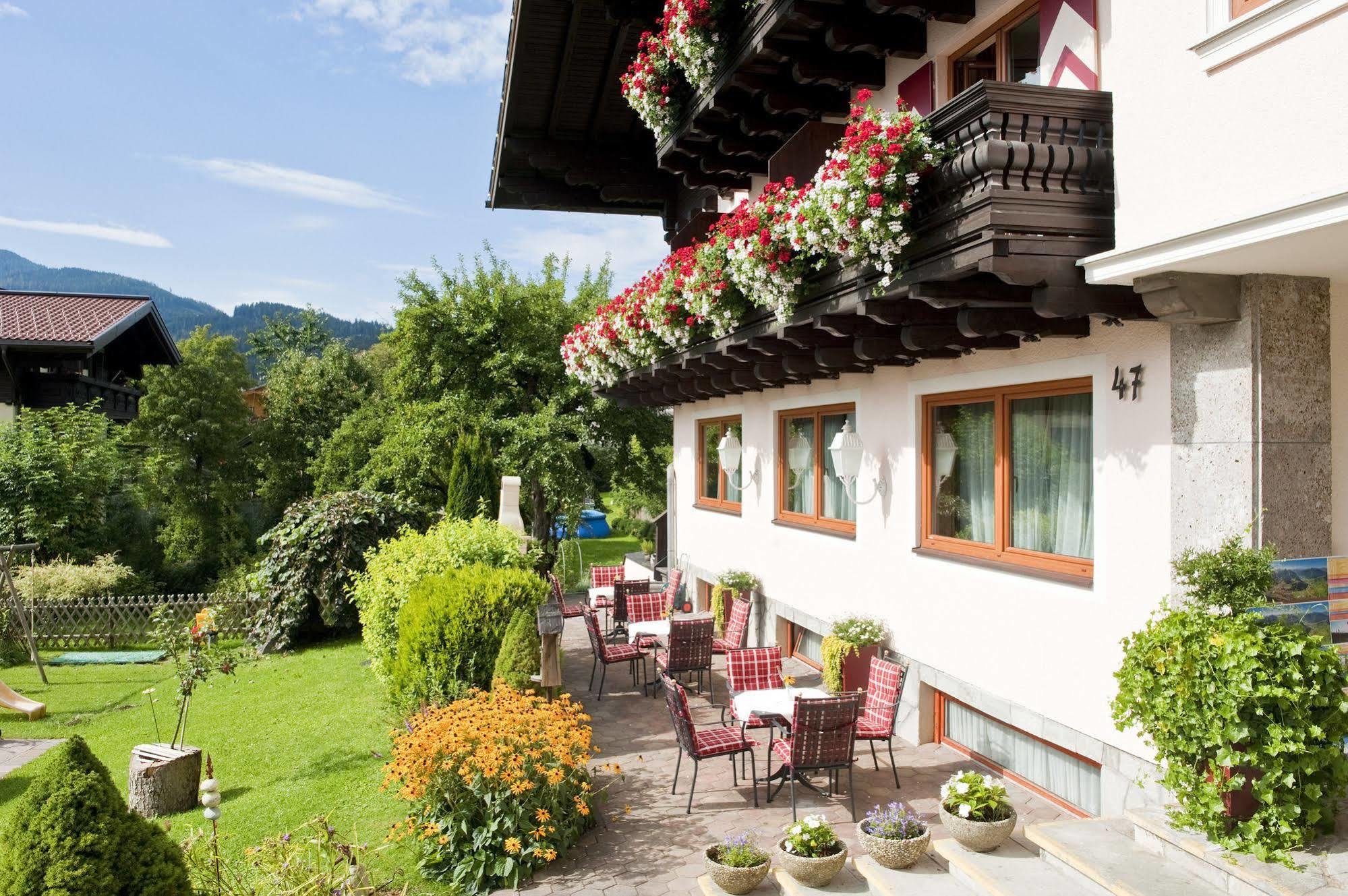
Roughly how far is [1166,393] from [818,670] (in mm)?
6343

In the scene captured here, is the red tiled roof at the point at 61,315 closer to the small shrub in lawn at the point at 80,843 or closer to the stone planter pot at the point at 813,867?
the small shrub in lawn at the point at 80,843

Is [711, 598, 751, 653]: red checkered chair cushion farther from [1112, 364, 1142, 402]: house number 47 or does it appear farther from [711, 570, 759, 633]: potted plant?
[1112, 364, 1142, 402]: house number 47

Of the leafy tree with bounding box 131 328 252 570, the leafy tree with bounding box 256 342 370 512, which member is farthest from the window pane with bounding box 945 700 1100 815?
the leafy tree with bounding box 256 342 370 512

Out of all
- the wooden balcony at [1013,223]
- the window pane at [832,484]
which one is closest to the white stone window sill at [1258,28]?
the wooden balcony at [1013,223]

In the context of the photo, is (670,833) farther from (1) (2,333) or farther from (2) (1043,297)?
(1) (2,333)

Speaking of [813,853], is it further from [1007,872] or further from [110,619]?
[110,619]

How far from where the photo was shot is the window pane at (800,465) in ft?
35.6

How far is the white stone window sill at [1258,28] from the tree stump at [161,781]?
9709mm

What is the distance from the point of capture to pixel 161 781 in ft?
26.0

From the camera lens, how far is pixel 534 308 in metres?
21.5

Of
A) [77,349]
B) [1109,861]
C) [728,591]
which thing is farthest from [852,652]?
[77,349]

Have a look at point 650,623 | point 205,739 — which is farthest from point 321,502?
point 650,623

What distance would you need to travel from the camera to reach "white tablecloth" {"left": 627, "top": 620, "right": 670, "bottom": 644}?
10.4 metres

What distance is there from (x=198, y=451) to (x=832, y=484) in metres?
23.0
